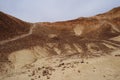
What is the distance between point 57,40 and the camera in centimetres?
3947

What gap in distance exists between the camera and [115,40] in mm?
41281

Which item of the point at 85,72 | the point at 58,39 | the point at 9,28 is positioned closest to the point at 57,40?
the point at 58,39

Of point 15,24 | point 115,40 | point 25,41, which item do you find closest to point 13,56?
point 25,41

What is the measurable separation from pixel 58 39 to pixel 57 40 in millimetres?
735

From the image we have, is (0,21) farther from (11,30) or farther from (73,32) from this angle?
(73,32)

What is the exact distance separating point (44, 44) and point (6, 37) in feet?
24.4

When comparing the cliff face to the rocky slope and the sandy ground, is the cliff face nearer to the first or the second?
the rocky slope

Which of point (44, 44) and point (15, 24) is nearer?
point (44, 44)

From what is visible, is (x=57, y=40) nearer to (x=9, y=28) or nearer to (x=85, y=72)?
(x=9, y=28)

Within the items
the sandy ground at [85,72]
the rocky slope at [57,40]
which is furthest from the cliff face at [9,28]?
the sandy ground at [85,72]

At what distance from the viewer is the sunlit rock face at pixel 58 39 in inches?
1204

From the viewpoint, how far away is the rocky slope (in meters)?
28.5

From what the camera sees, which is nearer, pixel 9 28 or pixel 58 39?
pixel 58 39

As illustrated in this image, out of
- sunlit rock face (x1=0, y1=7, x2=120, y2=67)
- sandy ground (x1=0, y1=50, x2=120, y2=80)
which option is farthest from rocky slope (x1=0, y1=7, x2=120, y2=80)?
sandy ground (x1=0, y1=50, x2=120, y2=80)
